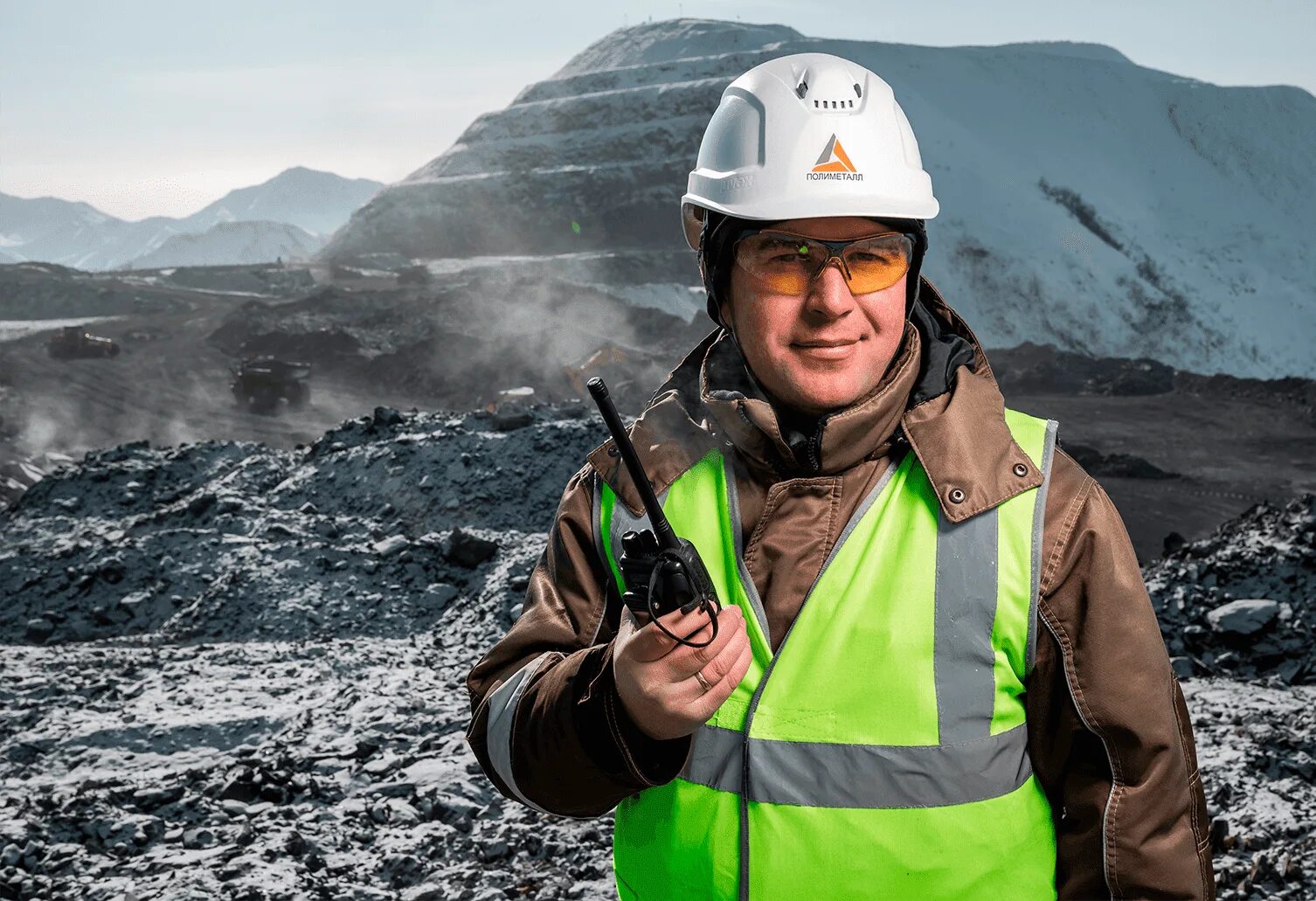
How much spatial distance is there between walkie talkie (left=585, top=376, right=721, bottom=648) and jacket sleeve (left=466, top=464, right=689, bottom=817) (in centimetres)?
20

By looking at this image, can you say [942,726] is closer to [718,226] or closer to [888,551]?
[888,551]

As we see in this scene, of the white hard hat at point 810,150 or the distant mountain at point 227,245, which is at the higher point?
the distant mountain at point 227,245

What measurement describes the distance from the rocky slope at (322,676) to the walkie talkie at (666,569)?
3681 mm

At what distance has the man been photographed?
58.6 inches

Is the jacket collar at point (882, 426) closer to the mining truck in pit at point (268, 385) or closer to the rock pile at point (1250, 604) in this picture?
the rock pile at point (1250, 604)

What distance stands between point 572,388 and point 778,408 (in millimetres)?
24646

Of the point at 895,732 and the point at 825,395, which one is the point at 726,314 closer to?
the point at 825,395

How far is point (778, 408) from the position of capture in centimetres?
A: 176

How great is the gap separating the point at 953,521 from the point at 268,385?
26201 mm

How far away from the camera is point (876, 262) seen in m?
1.69

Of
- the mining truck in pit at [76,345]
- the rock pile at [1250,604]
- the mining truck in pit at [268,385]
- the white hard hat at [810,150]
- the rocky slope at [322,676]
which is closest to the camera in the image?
the white hard hat at [810,150]

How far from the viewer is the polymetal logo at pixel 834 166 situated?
1741 mm

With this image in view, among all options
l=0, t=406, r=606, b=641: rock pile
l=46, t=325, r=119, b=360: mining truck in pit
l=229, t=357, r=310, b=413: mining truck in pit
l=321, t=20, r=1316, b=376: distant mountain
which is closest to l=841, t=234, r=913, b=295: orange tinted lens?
l=0, t=406, r=606, b=641: rock pile

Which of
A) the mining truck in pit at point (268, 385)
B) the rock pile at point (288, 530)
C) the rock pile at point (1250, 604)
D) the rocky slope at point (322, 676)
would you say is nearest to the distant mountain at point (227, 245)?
the mining truck in pit at point (268, 385)
